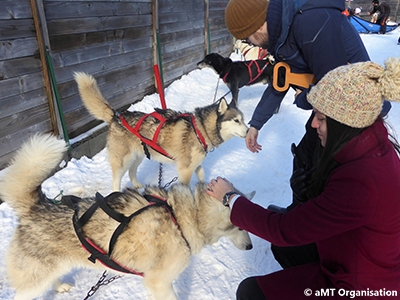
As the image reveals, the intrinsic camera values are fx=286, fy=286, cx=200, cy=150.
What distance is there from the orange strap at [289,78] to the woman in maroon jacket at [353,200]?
80cm

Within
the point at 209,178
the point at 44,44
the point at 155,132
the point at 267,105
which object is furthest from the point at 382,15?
the point at 44,44

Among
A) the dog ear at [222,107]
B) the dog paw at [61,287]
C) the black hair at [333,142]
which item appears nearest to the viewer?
the black hair at [333,142]

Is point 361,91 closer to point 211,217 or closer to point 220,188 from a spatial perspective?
point 220,188

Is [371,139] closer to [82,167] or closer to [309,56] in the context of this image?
[309,56]

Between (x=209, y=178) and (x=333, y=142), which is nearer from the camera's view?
(x=333, y=142)

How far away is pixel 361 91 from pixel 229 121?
2.45m

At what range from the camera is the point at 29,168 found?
5.14 feet

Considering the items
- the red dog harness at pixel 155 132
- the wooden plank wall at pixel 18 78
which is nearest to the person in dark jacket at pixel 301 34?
the red dog harness at pixel 155 132

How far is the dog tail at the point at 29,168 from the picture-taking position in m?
1.55

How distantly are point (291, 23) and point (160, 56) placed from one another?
4846 millimetres

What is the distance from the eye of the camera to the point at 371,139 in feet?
3.82

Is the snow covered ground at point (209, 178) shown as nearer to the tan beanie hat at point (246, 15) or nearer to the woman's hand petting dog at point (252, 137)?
the woman's hand petting dog at point (252, 137)

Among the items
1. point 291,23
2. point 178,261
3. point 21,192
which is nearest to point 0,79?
point 21,192

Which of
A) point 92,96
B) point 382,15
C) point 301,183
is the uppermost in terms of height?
point 382,15
